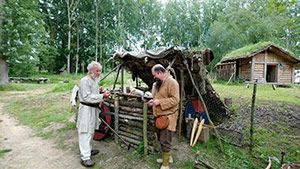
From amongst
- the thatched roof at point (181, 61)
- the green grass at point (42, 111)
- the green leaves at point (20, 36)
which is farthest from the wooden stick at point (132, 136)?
the green leaves at point (20, 36)

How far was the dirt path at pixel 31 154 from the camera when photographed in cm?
500

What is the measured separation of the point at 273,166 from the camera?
5.24 m

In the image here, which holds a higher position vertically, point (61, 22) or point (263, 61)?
point (61, 22)

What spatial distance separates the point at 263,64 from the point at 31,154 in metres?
18.6

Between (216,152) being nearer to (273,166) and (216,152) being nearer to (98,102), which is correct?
(273,166)

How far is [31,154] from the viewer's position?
5566 mm

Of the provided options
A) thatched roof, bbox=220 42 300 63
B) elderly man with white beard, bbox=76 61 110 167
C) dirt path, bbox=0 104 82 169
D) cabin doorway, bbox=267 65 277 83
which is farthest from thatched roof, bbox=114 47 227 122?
cabin doorway, bbox=267 65 277 83

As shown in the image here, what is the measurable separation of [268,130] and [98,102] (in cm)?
468

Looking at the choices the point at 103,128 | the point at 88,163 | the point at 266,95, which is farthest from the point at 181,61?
the point at 266,95

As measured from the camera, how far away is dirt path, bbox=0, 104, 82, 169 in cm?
500

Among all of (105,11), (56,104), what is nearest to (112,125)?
(56,104)

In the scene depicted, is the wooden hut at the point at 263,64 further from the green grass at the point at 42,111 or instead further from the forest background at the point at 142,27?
the green grass at the point at 42,111

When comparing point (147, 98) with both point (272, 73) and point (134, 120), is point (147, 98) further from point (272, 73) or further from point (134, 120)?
point (272, 73)

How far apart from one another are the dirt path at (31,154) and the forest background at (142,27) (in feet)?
60.6
